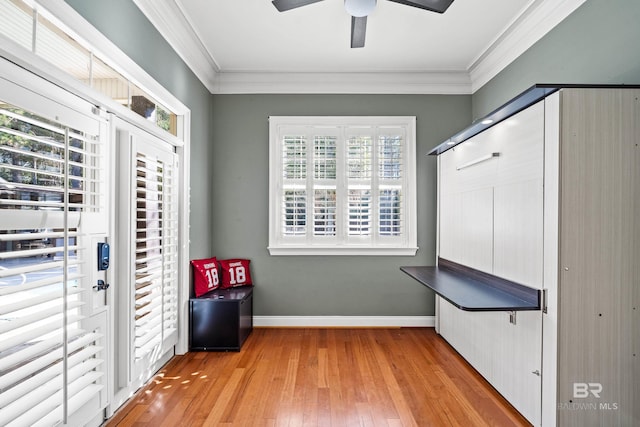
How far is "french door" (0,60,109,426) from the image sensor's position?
1436 millimetres

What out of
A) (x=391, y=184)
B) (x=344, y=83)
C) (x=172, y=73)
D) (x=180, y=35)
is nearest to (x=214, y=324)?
(x=172, y=73)

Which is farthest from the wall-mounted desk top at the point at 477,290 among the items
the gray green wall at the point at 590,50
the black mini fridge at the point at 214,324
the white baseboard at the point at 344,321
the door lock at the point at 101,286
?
the door lock at the point at 101,286

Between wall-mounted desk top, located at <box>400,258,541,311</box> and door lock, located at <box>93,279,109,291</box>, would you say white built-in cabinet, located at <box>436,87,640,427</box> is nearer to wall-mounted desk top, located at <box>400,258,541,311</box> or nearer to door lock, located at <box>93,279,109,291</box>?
wall-mounted desk top, located at <box>400,258,541,311</box>

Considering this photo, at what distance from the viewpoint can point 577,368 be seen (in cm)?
188

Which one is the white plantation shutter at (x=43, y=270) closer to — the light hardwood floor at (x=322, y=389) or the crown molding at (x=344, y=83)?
the light hardwood floor at (x=322, y=389)

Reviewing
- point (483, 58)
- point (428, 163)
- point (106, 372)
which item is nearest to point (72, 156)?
point (106, 372)

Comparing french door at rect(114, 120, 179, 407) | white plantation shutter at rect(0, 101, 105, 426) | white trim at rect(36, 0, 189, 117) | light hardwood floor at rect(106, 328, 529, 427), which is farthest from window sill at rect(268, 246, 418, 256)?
white plantation shutter at rect(0, 101, 105, 426)

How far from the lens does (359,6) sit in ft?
7.80

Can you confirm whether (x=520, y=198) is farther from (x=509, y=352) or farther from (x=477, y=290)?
(x=509, y=352)

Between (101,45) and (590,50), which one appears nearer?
(101,45)

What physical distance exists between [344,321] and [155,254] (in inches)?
87.0

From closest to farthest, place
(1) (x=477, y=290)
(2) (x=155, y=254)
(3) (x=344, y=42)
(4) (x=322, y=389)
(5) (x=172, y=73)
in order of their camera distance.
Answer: (1) (x=477, y=290)
(4) (x=322, y=389)
(2) (x=155, y=254)
(5) (x=172, y=73)
(3) (x=344, y=42)

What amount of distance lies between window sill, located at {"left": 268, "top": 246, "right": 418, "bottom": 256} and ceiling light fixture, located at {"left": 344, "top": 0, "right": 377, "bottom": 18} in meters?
2.33

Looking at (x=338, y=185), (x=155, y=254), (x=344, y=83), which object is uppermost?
(x=344, y=83)
